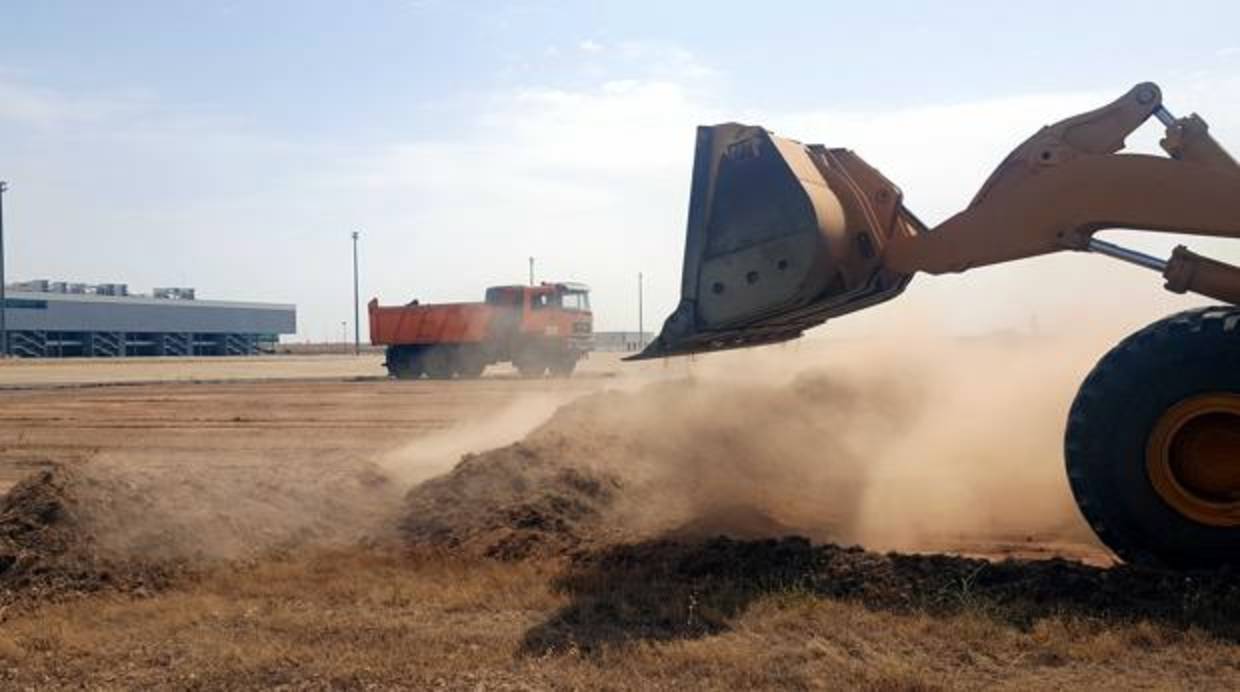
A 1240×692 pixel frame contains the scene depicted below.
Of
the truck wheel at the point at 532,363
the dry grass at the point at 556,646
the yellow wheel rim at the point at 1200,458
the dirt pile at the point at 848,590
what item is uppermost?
the yellow wheel rim at the point at 1200,458

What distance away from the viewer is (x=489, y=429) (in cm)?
1579

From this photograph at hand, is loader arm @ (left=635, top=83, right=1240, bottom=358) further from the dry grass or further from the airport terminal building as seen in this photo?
the airport terminal building

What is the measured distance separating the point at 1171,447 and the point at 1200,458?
0.17 metres

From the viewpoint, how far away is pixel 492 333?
42.2 metres

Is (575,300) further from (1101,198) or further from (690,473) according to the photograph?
(1101,198)

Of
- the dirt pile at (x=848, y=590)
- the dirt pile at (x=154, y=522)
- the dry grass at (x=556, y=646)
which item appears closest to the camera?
the dry grass at (x=556, y=646)

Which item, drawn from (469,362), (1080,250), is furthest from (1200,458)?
(469,362)

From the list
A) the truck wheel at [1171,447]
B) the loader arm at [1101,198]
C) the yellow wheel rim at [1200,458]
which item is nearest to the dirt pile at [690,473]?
the truck wheel at [1171,447]

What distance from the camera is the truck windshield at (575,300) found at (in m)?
42.9

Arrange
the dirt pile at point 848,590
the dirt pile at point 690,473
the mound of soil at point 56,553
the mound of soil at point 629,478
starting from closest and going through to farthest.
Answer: the dirt pile at point 848,590 → the mound of soil at point 56,553 → the mound of soil at point 629,478 → the dirt pile at point 690,473

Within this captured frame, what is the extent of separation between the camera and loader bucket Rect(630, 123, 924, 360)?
7.98m

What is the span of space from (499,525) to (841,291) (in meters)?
3.00

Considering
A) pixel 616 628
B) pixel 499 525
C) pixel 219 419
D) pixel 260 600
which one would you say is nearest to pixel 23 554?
pixel 260 600

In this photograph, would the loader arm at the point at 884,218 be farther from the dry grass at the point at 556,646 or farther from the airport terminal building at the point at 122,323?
the airport terminal building at the point at 122,323
